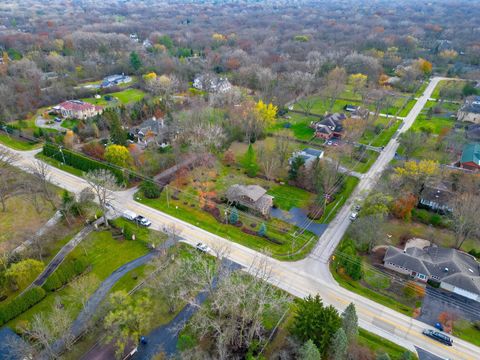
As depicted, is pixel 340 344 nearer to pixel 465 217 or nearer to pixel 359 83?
pixel 465 217

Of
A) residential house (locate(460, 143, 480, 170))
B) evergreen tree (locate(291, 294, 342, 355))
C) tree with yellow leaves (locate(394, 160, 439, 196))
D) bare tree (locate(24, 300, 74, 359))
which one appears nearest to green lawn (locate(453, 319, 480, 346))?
evergreen tree (locate(291, 294, 342, 355))

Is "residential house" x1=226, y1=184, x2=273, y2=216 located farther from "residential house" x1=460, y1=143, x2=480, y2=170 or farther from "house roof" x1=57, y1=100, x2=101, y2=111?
"house roof" x1=57, y1=100, x2=101, y2=111

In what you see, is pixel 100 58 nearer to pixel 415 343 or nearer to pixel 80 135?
pixel 80 135

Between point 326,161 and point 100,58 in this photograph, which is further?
point 100,58

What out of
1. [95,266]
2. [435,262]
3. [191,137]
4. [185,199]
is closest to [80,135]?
[191,137]

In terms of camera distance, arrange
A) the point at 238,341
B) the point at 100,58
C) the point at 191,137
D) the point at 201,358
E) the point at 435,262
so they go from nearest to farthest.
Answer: the point at 201,358
the point at 238,341
the point at 435,262
the point at 191,137
the point at 100,58

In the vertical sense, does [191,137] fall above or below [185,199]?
above

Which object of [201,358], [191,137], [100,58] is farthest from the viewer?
[100,58]
